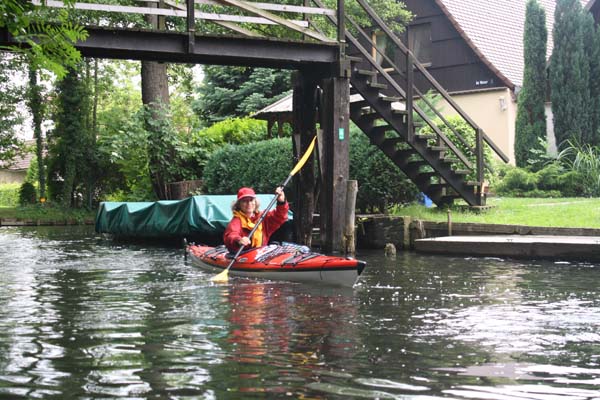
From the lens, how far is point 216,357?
7652mm

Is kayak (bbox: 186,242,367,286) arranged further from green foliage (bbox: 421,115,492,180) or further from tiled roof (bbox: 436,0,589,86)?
tiled roof (bbox: 436,0,589,86)

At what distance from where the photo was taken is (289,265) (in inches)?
516

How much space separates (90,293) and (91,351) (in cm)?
462

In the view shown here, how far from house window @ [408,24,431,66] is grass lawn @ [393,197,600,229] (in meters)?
12.7

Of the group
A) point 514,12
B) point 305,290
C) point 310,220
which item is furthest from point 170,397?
point 514,12

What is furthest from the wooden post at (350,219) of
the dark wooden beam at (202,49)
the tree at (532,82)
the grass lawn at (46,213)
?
the grass lawn at (46,213)

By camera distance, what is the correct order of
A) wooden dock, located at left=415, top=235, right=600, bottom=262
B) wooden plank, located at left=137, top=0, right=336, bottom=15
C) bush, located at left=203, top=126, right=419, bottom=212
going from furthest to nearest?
bush, located at left=203, top=126, right=419, bottom=212 → wooden plank, located at left=137, top=0, right=336, bottom=15 → wooden dock, located at left=415, top=235, right=600, bottom=262

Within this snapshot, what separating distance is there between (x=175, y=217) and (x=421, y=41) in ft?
51.2

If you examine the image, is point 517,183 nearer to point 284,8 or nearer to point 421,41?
point 284,8

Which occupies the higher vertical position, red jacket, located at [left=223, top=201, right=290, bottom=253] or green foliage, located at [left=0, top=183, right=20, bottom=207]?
green foliage, located at [left=0, top=183, right=20, bottom=207]

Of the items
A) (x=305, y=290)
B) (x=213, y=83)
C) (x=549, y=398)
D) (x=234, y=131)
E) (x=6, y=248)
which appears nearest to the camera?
(x=549, y=398)

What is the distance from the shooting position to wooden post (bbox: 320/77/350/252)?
690 inches

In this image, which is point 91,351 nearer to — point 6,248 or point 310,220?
point 310,220

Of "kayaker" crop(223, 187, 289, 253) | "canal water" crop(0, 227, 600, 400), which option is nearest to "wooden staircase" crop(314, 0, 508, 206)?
"canal water" crop(0, 227, 600, 400)
